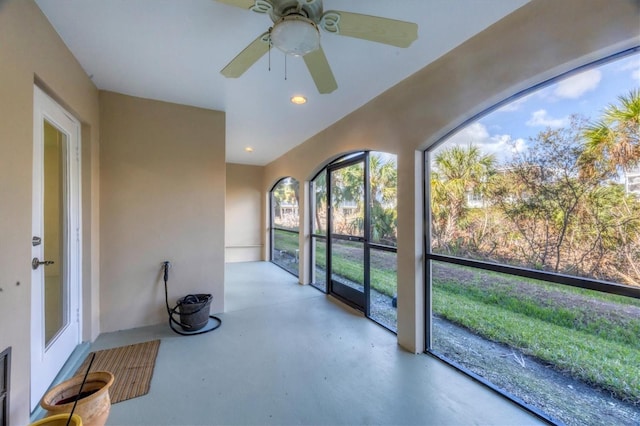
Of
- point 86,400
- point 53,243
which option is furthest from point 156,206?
point 86,400

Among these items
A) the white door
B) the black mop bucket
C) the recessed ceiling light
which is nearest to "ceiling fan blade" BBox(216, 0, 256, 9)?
the white door

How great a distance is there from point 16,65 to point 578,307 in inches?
138

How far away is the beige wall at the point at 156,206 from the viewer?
294 centimetres

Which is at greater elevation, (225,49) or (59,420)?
(225,49)

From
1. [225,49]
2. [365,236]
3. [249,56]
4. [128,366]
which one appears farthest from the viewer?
[365,236]

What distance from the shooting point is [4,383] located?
137cm

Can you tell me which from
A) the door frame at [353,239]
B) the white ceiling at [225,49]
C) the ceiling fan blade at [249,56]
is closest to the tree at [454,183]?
the white ceiling at [225,49]

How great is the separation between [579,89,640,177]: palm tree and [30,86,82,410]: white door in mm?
3416

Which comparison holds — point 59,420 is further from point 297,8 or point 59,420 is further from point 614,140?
point 614,140

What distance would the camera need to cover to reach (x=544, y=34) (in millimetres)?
1614

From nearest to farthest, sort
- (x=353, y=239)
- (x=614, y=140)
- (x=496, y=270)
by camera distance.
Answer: (x=614, y=140)
(x=496, y=270)
(x=353, y=239)

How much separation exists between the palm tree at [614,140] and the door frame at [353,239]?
7.02 feet

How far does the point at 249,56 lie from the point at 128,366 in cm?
262

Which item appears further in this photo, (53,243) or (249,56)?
(53,243)
